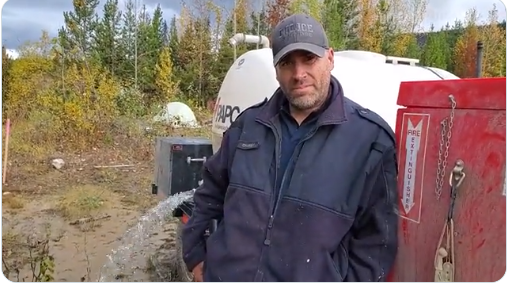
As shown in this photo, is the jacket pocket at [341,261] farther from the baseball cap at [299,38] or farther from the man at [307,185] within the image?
the baseball cap at [299,38]

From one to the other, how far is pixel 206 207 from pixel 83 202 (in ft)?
17.9

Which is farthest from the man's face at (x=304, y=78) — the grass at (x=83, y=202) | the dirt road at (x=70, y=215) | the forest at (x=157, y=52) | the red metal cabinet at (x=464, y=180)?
the forest at (x=157, y=52)

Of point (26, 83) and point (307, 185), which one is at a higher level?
point (26, 83)

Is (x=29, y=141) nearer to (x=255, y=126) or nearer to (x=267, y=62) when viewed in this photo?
(x=267, y=62)

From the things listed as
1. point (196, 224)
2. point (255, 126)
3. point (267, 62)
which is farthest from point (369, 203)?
point (267, 62)

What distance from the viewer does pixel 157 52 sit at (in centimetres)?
2272

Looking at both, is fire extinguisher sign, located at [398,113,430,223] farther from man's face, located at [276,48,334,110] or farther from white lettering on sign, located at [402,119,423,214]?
man's face, located at [276,48,334,110]

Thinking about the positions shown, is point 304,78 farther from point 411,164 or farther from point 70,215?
point 70,215

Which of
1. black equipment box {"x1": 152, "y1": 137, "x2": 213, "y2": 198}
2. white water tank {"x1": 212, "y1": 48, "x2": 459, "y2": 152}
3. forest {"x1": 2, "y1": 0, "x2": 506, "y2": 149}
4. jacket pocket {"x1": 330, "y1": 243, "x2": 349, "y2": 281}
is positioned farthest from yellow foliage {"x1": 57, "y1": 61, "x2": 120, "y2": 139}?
jacket pocket {"x1": 330, "y1": 243, "x2": 349, "y2": 281}

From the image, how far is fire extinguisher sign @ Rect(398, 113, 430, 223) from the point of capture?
1.62m

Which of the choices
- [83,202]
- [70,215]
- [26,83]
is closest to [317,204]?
[70,215]

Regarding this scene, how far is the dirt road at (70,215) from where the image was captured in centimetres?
476

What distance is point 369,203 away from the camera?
1.62 meters

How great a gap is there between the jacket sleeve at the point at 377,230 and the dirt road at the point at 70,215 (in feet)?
7.64
